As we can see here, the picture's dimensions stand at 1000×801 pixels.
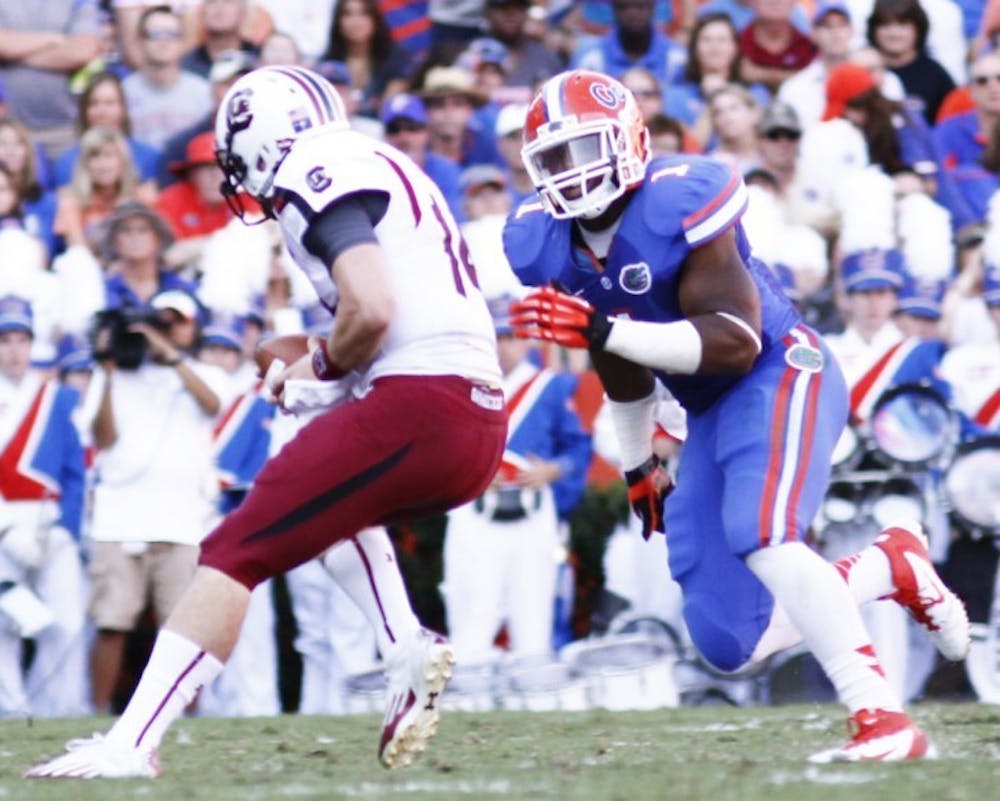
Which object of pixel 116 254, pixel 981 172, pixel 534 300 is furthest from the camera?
pixel 981 172

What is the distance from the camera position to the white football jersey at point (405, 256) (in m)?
5.14

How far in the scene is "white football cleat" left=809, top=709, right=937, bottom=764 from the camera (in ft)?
16.7

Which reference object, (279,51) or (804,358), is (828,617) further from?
(279,51)

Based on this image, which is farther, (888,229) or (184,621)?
(888,229)

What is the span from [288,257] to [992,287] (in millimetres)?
2753

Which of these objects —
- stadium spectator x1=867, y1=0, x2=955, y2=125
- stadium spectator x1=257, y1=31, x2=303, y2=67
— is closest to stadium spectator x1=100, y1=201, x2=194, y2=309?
stadium spectator x1=257, y1=31, x2=303, y2=67

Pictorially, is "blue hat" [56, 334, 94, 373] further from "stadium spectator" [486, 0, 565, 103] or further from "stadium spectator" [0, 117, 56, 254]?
"stadium spectator" [486, 0, 565, 103]

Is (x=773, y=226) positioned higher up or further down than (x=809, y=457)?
higher up

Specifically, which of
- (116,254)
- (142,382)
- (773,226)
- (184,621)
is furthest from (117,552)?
(184,621)

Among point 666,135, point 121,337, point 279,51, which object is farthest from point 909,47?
point 121,337

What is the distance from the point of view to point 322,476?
16.6ft

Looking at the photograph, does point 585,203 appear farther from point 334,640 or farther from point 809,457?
point 334,640

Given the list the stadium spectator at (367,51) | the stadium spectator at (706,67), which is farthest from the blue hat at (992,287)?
the stadium spectator at (367,51)

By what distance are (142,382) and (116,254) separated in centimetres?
84
